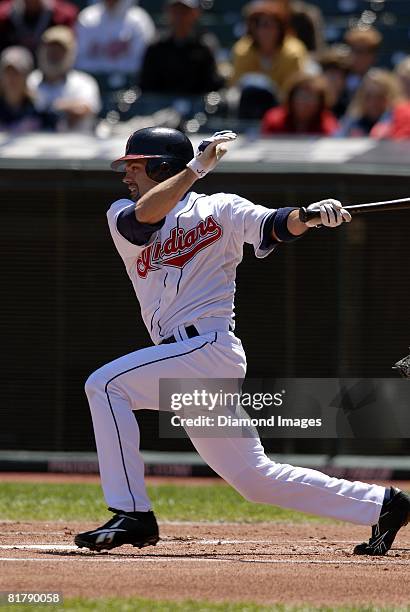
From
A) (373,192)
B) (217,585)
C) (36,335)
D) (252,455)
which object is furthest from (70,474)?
(217,585)

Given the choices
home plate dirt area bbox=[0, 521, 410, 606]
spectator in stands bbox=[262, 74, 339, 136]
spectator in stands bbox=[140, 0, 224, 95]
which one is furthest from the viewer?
spectator in stands bbox=[140, 0, 224, 95]

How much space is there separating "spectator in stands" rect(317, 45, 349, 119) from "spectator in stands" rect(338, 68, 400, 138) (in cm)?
50

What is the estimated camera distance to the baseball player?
196 inches

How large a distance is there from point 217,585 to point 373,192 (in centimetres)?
468

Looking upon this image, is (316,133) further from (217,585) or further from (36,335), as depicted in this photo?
(217,585)

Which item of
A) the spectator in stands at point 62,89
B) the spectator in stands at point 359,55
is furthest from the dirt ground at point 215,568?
the spectator in stands at point 359,55

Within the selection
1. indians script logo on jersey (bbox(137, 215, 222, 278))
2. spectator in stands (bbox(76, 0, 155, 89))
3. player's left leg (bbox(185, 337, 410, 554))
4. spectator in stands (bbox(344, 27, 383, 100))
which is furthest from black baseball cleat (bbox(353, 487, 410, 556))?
spectator in stands (bbox(76, 0, 155, 89))

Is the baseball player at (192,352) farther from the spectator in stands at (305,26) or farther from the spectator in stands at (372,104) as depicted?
the spectator in stands at (305,26)

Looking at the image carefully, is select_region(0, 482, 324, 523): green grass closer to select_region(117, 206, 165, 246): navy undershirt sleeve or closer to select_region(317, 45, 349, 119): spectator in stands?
select_region(117, 206, 165, 246): navy undershirt sleeve

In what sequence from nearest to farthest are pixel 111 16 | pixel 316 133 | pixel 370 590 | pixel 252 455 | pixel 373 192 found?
pixel 370 590 → pixel 252 455 → pixel 373 192 → pixel 316 133 → pixel 111 16

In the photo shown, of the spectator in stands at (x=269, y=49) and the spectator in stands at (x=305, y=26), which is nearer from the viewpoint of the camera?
the spectator in stands at (x=269, y=49)

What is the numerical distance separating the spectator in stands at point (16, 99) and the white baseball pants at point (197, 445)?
19.8ft

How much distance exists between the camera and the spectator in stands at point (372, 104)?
33.4ft

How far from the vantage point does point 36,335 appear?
352 inches
